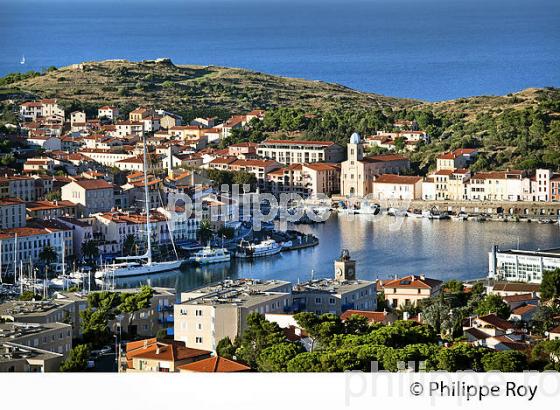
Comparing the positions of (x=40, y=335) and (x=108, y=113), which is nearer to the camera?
(x=40, y=335)

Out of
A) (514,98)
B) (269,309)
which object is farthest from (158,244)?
(514,98)

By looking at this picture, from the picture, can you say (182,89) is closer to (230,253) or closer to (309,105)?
(309,105)

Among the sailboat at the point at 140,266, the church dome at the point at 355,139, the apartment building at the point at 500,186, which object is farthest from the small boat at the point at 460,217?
the sailboat at the point at 140,266

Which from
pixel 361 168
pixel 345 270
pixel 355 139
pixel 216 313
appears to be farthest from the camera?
pixel 355 139

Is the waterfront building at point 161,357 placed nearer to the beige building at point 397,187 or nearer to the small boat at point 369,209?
the small boat at point 369,209

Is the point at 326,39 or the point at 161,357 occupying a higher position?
the point at 326,39

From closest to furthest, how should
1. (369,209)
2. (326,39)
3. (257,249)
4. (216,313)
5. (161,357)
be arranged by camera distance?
(161,357)
(216,313)
(257,249)
(369,209)
(326,39)

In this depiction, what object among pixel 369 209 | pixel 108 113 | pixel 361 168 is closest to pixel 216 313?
pixel 369 209
